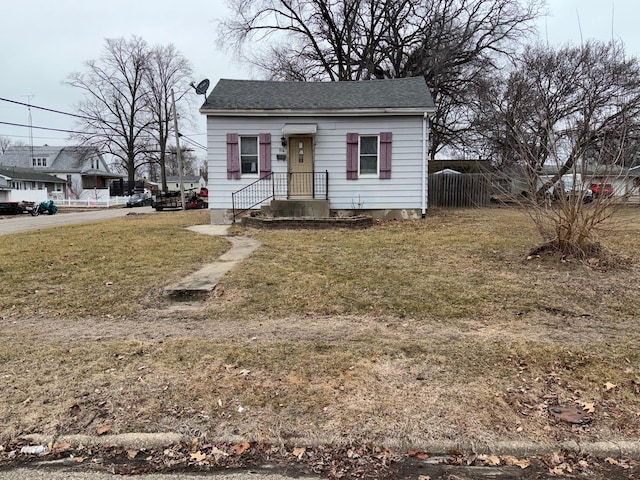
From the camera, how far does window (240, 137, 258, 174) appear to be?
13867mm

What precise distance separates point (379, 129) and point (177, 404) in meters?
11.9

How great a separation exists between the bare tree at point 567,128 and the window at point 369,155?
3812 millimetres

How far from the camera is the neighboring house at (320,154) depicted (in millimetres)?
13531

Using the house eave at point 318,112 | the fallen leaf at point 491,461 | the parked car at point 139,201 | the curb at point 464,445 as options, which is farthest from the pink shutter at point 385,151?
the parked car at point 139,201

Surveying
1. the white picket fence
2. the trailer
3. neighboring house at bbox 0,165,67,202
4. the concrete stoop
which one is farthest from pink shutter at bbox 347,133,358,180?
neighboring house at bbox 0,165,67,202

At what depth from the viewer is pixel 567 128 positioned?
8.26 m

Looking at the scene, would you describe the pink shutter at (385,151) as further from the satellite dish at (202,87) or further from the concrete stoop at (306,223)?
the satellite dish at (202,87)

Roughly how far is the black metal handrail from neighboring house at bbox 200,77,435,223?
0.03 metres

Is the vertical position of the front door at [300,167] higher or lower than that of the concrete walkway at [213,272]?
higher

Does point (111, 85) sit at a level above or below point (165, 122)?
above

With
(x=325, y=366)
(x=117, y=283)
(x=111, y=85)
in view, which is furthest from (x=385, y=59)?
(x=111, y=85)

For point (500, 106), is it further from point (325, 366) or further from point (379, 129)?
point (325, 366)

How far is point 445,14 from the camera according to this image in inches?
1045

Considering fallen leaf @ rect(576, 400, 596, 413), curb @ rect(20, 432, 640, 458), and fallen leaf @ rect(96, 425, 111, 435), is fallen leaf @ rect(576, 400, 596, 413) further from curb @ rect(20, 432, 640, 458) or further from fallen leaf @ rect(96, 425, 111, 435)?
fallen leaf @ rect(96, 425, 111, 435)
